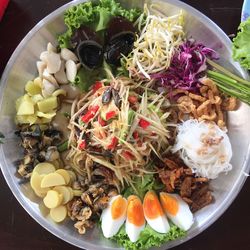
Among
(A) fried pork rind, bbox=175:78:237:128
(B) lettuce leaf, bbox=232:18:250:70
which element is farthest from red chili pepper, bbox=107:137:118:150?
(B) lettuce leaf, bbox=232:18:250:70

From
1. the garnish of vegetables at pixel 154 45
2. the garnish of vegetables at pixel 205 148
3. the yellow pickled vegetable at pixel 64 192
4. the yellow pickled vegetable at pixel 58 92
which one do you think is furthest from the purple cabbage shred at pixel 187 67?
the yellow pickled vegetable at pixel 64 192

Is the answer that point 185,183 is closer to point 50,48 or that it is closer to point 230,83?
point 230,83

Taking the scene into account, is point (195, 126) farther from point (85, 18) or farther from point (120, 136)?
point (85, 18)

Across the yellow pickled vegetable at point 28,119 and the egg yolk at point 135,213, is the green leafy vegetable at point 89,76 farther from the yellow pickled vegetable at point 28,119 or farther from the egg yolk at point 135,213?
the egg yolk at point 135,213

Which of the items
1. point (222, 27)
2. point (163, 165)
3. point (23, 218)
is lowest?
point (23, 218)

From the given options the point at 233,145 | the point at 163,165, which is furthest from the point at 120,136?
the point at 233,145

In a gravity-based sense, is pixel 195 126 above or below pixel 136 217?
above

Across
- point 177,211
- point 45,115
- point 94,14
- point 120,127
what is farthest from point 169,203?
point 94,14
